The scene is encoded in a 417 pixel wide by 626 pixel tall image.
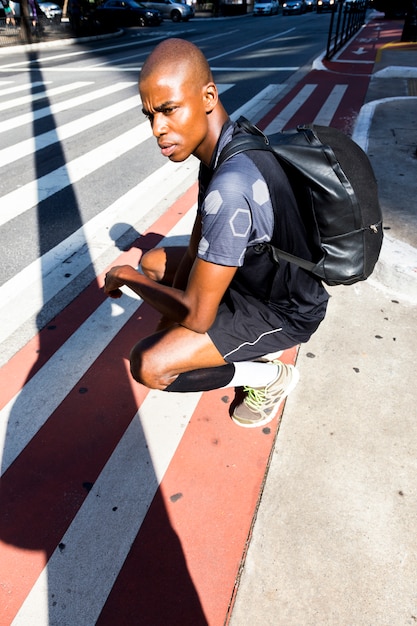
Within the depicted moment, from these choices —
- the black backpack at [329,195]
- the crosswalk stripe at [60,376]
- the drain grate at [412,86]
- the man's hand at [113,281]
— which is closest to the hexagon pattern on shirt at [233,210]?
the black backpack at [329,195]

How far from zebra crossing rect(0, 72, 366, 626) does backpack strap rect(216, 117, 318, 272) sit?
3.02 ft

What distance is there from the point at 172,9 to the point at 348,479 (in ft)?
120

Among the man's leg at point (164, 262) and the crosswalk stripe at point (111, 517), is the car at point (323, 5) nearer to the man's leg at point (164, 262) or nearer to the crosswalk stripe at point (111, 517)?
the man's leg at point (164, 262)

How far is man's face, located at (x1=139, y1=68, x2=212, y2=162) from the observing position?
1.68 metres

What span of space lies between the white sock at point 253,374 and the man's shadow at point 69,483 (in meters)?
0.57

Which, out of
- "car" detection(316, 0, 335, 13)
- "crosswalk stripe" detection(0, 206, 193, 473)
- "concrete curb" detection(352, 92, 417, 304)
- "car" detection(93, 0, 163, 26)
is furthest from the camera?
"car" detection(316, 0, 335, 13)

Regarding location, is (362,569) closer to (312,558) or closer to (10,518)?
(312,558)

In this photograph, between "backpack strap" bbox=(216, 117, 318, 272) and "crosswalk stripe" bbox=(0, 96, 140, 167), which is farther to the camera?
"crosswalk stripe" bbox=(0, 96, 140, 167)

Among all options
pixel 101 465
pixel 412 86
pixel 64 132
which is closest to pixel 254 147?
pixel 101 465

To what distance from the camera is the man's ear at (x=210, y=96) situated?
175cm

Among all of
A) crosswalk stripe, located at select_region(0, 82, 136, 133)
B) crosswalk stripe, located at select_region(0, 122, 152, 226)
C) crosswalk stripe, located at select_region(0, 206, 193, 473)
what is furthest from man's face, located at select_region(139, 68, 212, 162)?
crosswalk stripe, located at select_region(0, 82, 136, 133)

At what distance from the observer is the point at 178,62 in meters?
1.67

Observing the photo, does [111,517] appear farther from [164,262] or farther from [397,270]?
[397,270]

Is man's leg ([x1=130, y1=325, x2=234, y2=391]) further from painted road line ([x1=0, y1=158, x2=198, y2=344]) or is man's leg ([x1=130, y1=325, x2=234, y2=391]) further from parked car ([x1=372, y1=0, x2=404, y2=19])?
parked car ([x1=372, y1=0, x2=404, y2=19])
